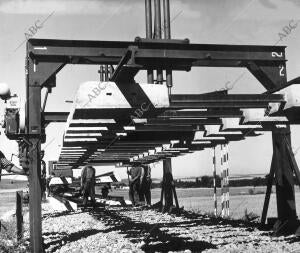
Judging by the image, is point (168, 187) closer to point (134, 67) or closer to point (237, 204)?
point (134, 67)

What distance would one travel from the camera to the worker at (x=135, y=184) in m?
21.6

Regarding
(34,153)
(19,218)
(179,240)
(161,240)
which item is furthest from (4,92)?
(179,240)

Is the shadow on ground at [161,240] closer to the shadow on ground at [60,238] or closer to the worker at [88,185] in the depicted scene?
the shadow on ground at [60,238]

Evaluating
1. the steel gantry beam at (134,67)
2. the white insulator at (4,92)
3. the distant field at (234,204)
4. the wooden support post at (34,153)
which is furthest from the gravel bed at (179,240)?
the distant field at (234,204)

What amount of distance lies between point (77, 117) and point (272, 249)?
3564 millimetres

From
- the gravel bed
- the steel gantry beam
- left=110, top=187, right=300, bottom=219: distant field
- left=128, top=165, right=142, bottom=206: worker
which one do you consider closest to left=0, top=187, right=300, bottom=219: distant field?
left=110, top=187, right=300, bottom=219: distant field

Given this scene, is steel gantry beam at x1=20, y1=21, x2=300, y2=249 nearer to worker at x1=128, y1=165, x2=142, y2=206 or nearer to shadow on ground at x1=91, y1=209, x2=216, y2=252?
shadow on ground at x1=91, y1=209, x2=216, y2=252

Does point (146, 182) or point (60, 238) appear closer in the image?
point (60, 238)

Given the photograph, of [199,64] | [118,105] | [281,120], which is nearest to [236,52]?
[199,64]

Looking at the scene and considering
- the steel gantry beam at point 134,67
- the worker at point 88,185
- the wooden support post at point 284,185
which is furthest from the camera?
the worker at point 88,185

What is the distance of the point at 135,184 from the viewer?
21.8m

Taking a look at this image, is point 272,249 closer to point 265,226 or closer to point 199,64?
point 265,226

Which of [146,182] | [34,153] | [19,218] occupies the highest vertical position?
[34,153]

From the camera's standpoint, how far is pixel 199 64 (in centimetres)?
908
